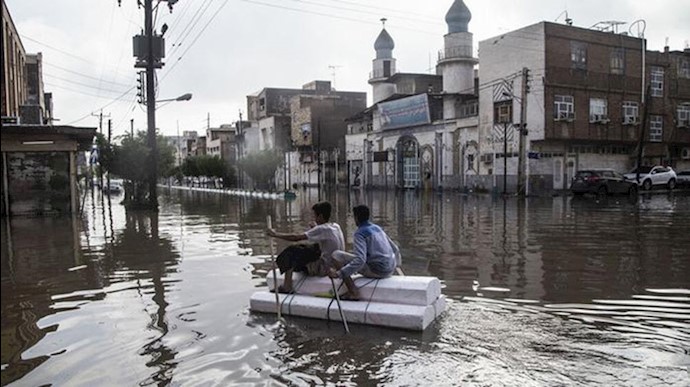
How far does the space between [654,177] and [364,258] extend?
3699 cm

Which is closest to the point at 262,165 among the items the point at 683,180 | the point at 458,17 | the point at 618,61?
the point at 458,17

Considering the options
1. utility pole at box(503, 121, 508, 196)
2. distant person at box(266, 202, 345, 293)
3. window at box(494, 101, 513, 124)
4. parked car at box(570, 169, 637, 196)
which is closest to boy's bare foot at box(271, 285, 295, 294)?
distant person at box(266, 202, 345, 293)

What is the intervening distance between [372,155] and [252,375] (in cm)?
5197

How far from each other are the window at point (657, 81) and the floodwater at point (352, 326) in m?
35.6

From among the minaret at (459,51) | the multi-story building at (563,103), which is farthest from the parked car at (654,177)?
the minaret at (459,51)

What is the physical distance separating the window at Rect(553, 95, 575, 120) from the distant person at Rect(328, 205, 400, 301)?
3564 cm

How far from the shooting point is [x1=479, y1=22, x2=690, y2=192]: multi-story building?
132ft

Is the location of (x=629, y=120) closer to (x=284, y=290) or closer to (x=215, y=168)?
(x=284, y=290)

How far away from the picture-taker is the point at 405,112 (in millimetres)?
51281

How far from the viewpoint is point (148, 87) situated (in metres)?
26.4

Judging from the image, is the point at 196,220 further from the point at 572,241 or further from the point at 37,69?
the point at 37,69

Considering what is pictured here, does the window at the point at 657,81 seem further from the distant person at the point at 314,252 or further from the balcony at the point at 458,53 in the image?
the distant person at the point at 314,252

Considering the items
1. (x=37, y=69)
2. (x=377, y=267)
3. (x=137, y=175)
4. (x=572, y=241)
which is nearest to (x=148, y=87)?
(x=137, y=175)

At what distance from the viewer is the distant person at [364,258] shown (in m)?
7.54
